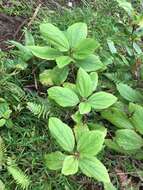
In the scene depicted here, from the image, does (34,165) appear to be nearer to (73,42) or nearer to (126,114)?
(126,114)

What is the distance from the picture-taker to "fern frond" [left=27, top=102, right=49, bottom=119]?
1.97 metres

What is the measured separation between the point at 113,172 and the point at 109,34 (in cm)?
106

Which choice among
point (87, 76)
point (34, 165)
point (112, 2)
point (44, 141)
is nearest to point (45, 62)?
point (87, 76)

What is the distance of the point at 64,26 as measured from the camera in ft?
8.63

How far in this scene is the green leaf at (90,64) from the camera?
2174mm

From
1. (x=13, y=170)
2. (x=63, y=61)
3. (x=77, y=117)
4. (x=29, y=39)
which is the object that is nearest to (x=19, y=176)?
(x=13, y=170)

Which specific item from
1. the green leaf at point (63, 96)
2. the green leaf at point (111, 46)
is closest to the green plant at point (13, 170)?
the green leaf at point (63, 96)

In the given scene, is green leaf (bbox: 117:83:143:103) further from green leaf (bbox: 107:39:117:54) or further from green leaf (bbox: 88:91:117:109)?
green leaf (bbox: 107:39:117:54)

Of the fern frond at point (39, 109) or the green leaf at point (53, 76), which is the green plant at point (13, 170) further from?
the green leaf at point (53, 76)

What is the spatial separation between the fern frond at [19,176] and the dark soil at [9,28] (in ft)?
2.72

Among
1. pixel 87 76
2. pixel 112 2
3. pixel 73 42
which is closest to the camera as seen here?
pixel 87 76

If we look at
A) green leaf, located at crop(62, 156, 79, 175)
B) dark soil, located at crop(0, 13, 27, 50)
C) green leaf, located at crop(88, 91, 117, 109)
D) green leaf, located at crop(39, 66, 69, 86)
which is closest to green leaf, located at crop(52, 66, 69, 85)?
green leaf, located at crop(39, 66, 69, 86)

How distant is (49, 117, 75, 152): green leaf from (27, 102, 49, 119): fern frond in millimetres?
218

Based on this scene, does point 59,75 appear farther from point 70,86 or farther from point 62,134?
point 62,134
